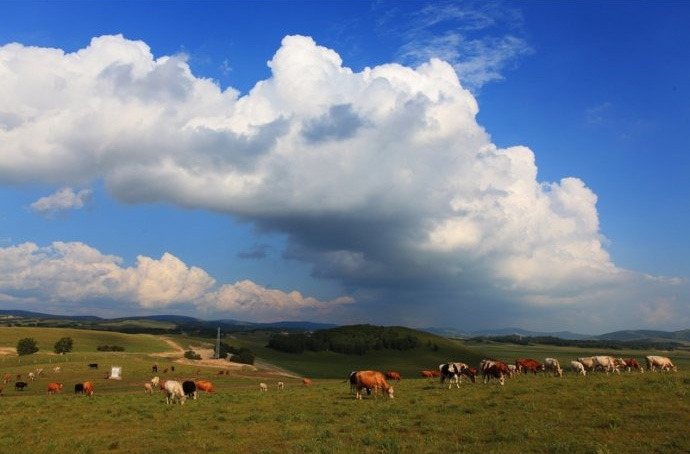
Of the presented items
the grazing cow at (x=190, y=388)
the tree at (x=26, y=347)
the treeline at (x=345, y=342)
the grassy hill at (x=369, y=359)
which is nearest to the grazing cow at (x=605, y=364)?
the grazing cow at (x=190, y=388)

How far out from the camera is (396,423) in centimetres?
2123

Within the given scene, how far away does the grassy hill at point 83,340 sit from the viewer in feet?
439

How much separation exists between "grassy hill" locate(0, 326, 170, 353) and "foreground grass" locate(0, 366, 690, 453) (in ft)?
386

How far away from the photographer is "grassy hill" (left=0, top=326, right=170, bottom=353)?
439 feet

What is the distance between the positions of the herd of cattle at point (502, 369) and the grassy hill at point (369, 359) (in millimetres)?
80205

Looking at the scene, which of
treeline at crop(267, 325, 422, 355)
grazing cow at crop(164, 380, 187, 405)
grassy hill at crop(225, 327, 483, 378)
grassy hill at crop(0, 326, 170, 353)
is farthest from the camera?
treeline at crop(267, 325, 422, 355)

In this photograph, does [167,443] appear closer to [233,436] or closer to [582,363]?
[233,436]

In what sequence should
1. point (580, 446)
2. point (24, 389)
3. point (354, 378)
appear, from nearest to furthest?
point (580, 446)
point (354, 378)
point (24, 389)

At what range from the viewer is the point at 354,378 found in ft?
110

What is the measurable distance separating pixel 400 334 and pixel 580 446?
186539 mm

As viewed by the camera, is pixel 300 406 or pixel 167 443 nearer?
pixel 167 443

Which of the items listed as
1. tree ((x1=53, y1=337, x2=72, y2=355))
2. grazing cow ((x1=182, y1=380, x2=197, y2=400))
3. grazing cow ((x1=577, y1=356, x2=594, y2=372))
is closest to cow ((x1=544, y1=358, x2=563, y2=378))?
grazing cow ((x1=577, y1=356, x2=594, y2=372))

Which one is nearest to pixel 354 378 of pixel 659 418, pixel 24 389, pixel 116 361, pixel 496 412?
pixel 496 412

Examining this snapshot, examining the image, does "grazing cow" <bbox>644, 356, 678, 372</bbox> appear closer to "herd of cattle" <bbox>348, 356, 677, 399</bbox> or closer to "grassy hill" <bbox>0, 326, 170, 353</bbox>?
"herd of cattle" <bbox>348, 356, 677, 399</bbox>
